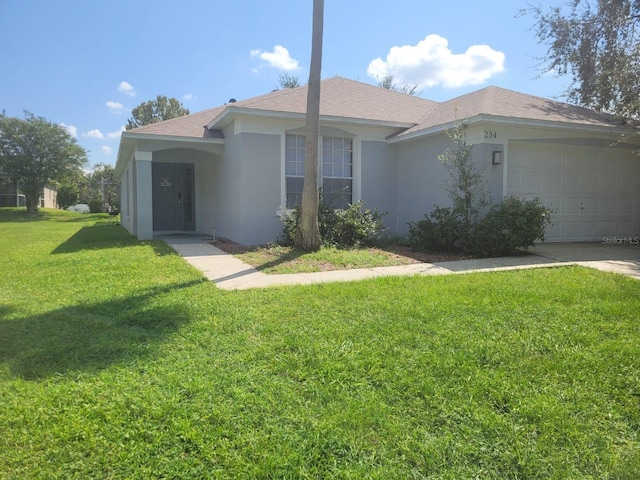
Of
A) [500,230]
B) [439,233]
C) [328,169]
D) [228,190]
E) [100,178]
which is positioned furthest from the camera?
[100,178]

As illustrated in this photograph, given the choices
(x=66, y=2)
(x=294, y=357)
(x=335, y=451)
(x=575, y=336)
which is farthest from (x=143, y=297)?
(x=66, y=2)

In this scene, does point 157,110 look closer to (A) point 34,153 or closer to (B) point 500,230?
(A) point 34,153

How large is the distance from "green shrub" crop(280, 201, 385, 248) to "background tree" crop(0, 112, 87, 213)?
91.7 feet

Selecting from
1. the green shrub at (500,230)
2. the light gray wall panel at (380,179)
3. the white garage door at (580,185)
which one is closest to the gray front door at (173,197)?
the light gray wall panel at (380,179)

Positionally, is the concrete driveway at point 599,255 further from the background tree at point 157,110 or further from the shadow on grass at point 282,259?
the background tree at point 157,110

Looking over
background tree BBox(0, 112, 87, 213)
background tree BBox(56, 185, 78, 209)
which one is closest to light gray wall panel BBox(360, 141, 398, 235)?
background tree BBox(0, 112, 87, 213)

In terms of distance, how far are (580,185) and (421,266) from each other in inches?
251

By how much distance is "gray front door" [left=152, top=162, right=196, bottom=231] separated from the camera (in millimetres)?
16297

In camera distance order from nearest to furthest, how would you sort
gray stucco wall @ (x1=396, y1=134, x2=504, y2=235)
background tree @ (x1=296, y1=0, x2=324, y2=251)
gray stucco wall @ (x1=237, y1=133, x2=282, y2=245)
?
background tree @ (x1=296, y1=0, x2=324, y2=251)
gray stucco wall @ (x1=396, y1=134, x2=504, y2=235)
gray stucco wall @ (x1=237, y1=133, x2=282, y2=245)

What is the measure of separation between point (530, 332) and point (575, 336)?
15.7 inches

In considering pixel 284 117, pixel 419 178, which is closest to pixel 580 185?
pixel 419 178

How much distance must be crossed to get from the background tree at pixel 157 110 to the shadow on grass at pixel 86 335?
46420 mm

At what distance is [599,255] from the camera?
360 inches

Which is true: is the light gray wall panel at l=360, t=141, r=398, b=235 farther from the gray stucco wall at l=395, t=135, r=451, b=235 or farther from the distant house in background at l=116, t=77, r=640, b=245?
the gray stucco wall at l=395, t=135, r=451, b=235
